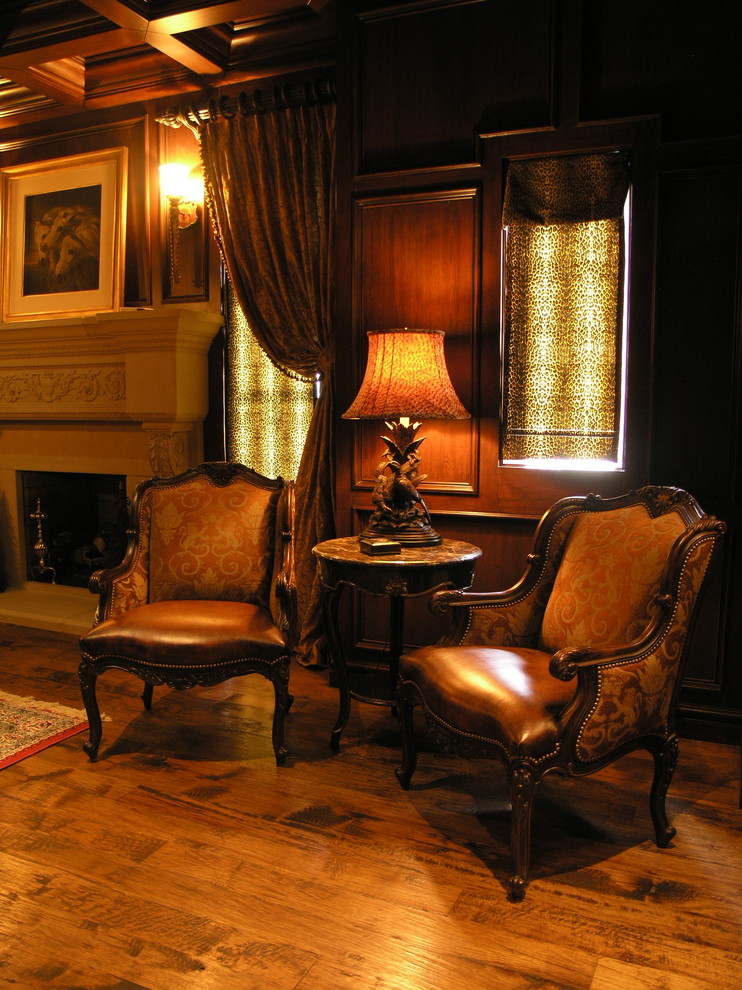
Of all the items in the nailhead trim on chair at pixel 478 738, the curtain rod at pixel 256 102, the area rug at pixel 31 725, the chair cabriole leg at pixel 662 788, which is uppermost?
the curtain rod at pixel 256 102

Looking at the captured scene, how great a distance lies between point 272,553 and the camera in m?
3.33

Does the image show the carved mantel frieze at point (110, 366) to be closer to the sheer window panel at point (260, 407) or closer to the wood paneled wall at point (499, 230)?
the sheer window panel at point (260, 407)

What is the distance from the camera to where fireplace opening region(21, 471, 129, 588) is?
5.12 metres

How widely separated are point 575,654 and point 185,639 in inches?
51.8

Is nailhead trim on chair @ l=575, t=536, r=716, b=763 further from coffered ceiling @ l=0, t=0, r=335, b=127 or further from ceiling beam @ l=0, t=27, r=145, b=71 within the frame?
ceiling beam @ l=0, t=27, r=145, b=71

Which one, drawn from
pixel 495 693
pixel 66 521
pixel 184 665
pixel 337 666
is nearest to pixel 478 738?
pixel 495 693

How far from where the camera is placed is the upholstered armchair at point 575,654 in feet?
7.17

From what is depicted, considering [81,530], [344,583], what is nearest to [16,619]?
[81,530]

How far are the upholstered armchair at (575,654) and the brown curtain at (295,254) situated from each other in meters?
1.42

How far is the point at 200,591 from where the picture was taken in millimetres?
3258

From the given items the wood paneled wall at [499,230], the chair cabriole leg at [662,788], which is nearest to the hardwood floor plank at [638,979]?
the chair cabriole leg at [662,788]

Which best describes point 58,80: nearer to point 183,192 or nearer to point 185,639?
point 183,192

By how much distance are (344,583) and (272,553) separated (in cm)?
54

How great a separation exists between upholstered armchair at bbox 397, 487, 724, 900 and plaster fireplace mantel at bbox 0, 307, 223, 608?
2206 mm
